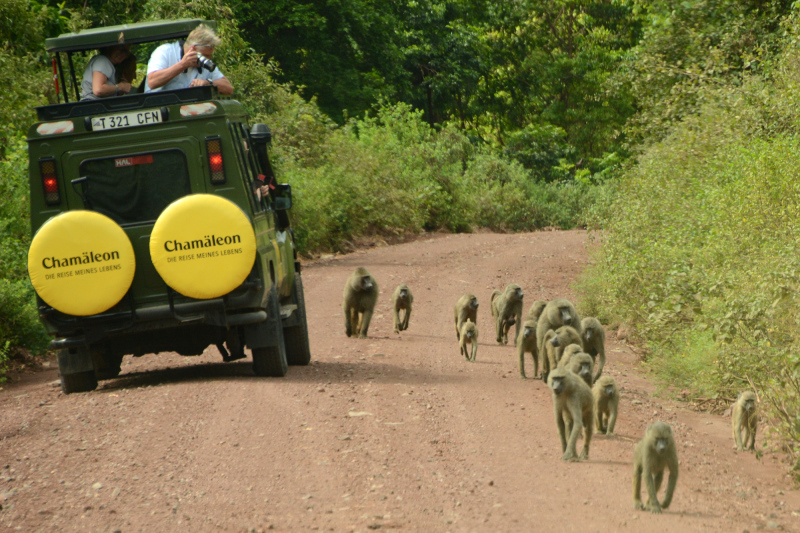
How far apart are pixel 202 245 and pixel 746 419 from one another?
17.3ft

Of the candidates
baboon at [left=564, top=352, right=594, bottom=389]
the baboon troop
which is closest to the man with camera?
the baboon troop

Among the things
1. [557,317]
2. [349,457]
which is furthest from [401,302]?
[349,457]

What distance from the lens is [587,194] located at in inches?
1598

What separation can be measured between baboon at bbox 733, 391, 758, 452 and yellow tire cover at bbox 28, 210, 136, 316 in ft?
18.8

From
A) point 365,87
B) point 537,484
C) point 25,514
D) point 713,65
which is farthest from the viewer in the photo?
point 365,87

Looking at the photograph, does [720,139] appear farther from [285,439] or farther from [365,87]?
[365,87]

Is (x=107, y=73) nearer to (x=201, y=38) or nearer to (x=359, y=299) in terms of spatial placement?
(x=201, y=38)

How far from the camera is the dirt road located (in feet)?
18.8

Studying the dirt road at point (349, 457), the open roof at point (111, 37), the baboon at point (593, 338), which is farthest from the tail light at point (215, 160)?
the baboon at point (593, 338)

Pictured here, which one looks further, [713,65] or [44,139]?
[713,65]

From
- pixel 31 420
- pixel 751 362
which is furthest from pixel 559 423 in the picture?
pixel 31 420

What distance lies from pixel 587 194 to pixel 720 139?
25.9 metres

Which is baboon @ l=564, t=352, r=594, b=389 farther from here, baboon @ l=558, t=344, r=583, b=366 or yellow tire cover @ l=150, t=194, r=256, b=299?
yellow tire cover @ l=150, t=194, r=256, b=299

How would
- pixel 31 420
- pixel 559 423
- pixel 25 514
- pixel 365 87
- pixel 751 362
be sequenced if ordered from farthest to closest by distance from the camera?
1. pixel 365 87
2. pixel 751 362
3. pixel 31 420
4. pixel 559 423
5. pixel 25 514
